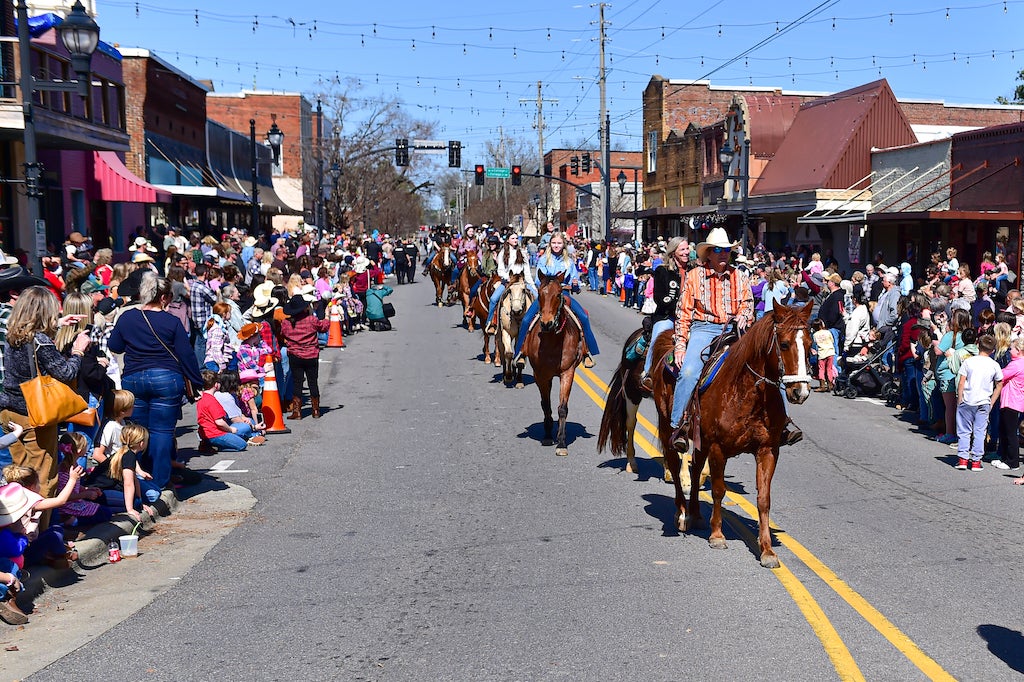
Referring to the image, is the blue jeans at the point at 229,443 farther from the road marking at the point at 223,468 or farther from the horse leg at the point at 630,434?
the horse leg at the point at 630,434

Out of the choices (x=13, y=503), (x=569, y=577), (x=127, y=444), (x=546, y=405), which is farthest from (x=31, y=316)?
(x=546, y=405)

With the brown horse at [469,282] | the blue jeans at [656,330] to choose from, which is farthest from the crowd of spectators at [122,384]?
the brown horse at [469,282]

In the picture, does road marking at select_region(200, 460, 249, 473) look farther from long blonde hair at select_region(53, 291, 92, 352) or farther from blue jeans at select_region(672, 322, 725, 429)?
blue jeans at select_region(672, 322, 725, 429)

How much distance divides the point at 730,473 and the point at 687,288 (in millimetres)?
3040

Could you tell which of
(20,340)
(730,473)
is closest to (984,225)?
(730,473)

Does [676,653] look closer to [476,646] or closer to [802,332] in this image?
[476,646]

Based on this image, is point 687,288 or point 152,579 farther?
point 687,288

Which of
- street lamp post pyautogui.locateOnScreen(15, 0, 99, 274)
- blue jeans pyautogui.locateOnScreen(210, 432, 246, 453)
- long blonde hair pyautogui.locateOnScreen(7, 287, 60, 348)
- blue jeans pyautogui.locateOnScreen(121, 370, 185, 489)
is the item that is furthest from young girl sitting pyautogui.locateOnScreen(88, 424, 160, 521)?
street lamp post pyautogui.locateOnScreen(15, 0, 99, 274)

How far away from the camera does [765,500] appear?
7.73 metres

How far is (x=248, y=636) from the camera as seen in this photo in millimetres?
6398

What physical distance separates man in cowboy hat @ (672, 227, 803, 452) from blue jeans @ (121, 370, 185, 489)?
4.63 metres

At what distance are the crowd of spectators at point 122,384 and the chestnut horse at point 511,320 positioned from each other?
2.88 meters

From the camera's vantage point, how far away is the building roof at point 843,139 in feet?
126

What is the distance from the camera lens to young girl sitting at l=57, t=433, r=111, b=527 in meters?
8.23
